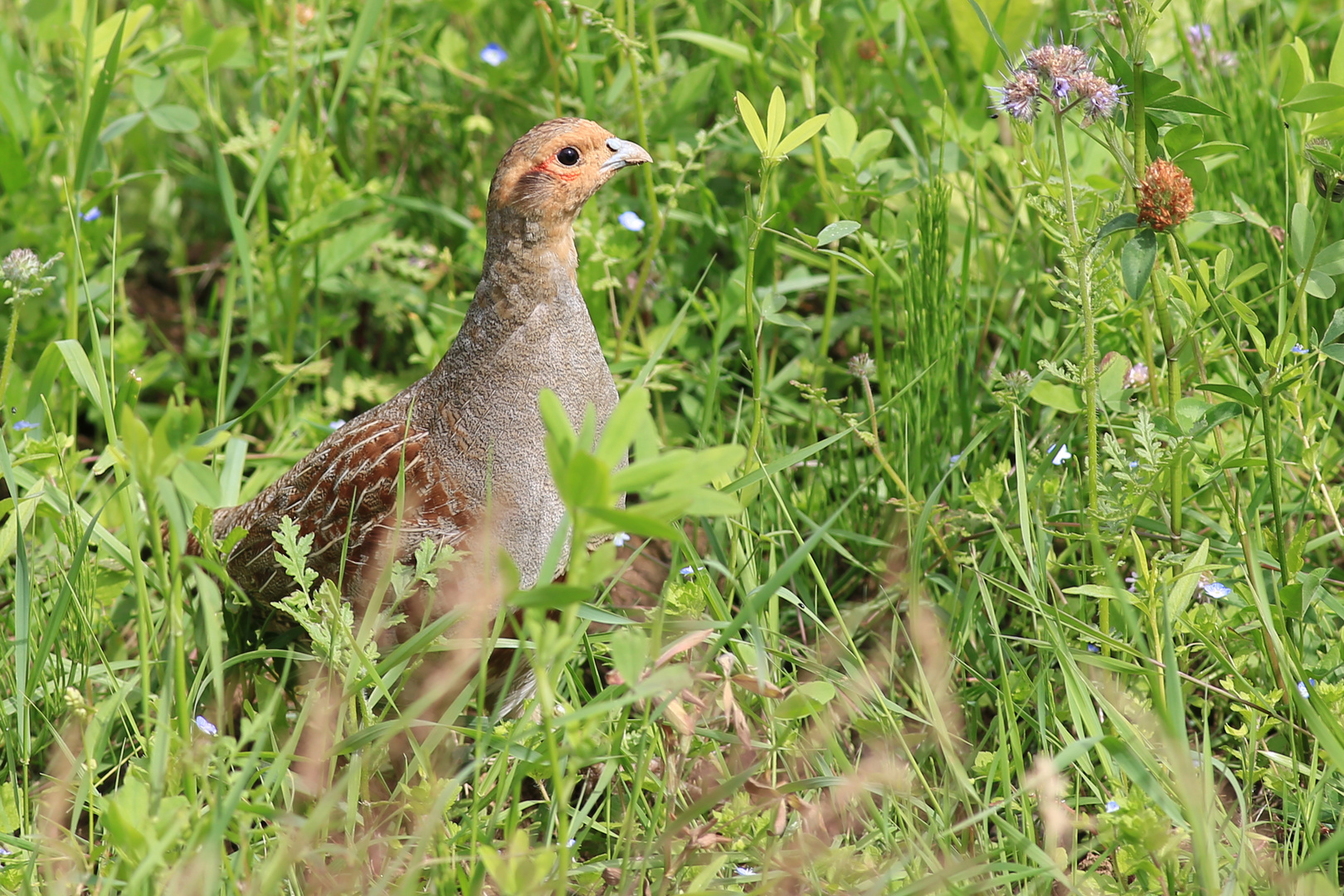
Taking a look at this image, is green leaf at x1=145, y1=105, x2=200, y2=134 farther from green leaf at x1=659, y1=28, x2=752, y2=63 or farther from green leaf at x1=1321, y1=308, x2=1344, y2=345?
green leaf at x1=1321, y1=308, x2=1344, y2=345

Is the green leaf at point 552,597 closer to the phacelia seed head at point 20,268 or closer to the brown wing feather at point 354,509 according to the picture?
the brown wing feather at point 354,509

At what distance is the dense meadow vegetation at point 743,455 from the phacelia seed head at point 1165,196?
0.01 metres

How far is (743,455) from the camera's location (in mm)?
1848

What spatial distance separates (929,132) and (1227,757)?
2.24 m

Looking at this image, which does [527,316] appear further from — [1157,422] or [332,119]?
[332,119]

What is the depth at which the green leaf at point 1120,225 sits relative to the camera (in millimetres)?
2543

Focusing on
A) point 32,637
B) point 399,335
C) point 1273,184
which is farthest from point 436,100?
point 1273,184

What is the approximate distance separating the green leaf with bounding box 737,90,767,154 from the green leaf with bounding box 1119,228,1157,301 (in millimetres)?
805

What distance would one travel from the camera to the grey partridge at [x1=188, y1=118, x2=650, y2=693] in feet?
9.98

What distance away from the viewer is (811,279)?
418cm

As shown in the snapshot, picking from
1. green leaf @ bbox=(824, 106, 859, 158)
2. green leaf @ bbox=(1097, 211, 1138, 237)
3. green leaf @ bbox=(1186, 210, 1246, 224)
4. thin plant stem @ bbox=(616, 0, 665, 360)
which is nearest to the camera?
green leaf @ bbox=(1097, 211, 1138, 237)

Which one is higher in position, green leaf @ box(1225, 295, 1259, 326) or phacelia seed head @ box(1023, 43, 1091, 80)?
phacelia seed head @ box(1023, 43, 1091, 80)

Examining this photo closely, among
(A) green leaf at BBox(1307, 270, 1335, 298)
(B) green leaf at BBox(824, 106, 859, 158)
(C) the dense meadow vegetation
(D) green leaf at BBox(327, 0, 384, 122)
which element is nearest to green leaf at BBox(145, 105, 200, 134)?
(C) the dense meadow vegetation

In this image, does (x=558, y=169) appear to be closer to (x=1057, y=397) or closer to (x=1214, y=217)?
(x=1057, y=397)
